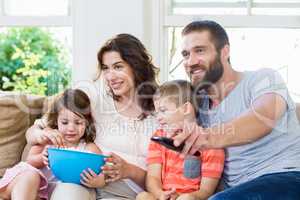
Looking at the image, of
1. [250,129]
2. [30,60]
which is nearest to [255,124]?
[250,129]

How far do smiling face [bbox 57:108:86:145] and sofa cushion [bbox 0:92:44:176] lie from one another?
0.91 feet

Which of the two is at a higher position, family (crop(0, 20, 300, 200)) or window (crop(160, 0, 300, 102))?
window (crop(160, 0, 300, 102))

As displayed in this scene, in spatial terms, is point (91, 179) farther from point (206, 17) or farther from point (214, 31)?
point (206, 17)

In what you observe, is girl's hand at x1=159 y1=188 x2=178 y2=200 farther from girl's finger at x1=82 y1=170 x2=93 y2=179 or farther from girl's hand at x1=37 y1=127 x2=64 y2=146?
girl's hand at x1=37 y1=127 x2=64 y2=146

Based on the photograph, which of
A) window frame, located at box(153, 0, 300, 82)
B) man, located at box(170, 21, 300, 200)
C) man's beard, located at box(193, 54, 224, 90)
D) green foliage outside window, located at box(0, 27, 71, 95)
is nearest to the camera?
man, located at box(170, 21, 300, 200)

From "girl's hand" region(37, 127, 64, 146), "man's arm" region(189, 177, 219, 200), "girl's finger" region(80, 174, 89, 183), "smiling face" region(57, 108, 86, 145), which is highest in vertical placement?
"smiling face" region(57, 108, 86, 145)

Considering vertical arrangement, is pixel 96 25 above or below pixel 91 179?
above

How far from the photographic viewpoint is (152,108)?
2.37 meters

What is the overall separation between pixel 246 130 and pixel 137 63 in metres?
0.59

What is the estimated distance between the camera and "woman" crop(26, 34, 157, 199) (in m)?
2.27

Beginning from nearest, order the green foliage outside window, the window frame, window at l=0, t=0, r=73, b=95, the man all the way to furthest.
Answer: the man, the window frame, window at l=0, t=0, r=73, b=95, the green foliage outside window

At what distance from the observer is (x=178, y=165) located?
7.14ft

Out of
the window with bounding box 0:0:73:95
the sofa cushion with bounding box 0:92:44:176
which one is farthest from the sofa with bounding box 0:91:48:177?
the window with bounding box 0:0:73:95

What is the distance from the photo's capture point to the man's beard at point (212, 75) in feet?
7.45
